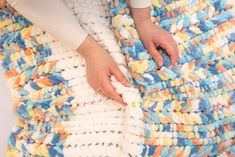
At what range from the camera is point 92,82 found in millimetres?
821

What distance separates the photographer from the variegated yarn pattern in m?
0.77

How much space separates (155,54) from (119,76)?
0.09 m

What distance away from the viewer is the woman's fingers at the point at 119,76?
0.80 m

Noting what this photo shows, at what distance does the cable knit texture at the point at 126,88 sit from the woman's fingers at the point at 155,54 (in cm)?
1

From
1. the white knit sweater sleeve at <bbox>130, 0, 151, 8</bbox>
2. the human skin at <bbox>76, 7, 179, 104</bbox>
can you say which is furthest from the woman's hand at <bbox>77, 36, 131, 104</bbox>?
the white knit sweater sleeve at <bbox>130, 0, 151, 8</bbox>

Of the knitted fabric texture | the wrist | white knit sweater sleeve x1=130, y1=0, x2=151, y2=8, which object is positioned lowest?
the knitted fabric texture

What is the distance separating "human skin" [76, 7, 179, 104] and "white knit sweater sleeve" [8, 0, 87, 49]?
0.03m

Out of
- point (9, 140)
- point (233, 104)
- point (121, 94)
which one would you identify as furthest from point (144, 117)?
point (9, 140)

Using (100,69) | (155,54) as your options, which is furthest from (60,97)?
(155,54)

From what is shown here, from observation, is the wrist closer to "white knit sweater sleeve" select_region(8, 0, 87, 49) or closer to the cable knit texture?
the cable knit texture

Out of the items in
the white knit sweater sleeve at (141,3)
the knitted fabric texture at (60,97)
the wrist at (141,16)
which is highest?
the white knit sweater sleeve at (141,3)

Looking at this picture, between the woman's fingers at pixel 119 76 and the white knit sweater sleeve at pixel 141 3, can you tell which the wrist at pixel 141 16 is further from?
the woman's fingers at pixel 119 76

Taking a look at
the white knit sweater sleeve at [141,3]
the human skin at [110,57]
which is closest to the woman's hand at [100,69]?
the human skin at [110,57]

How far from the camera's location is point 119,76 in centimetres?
80
